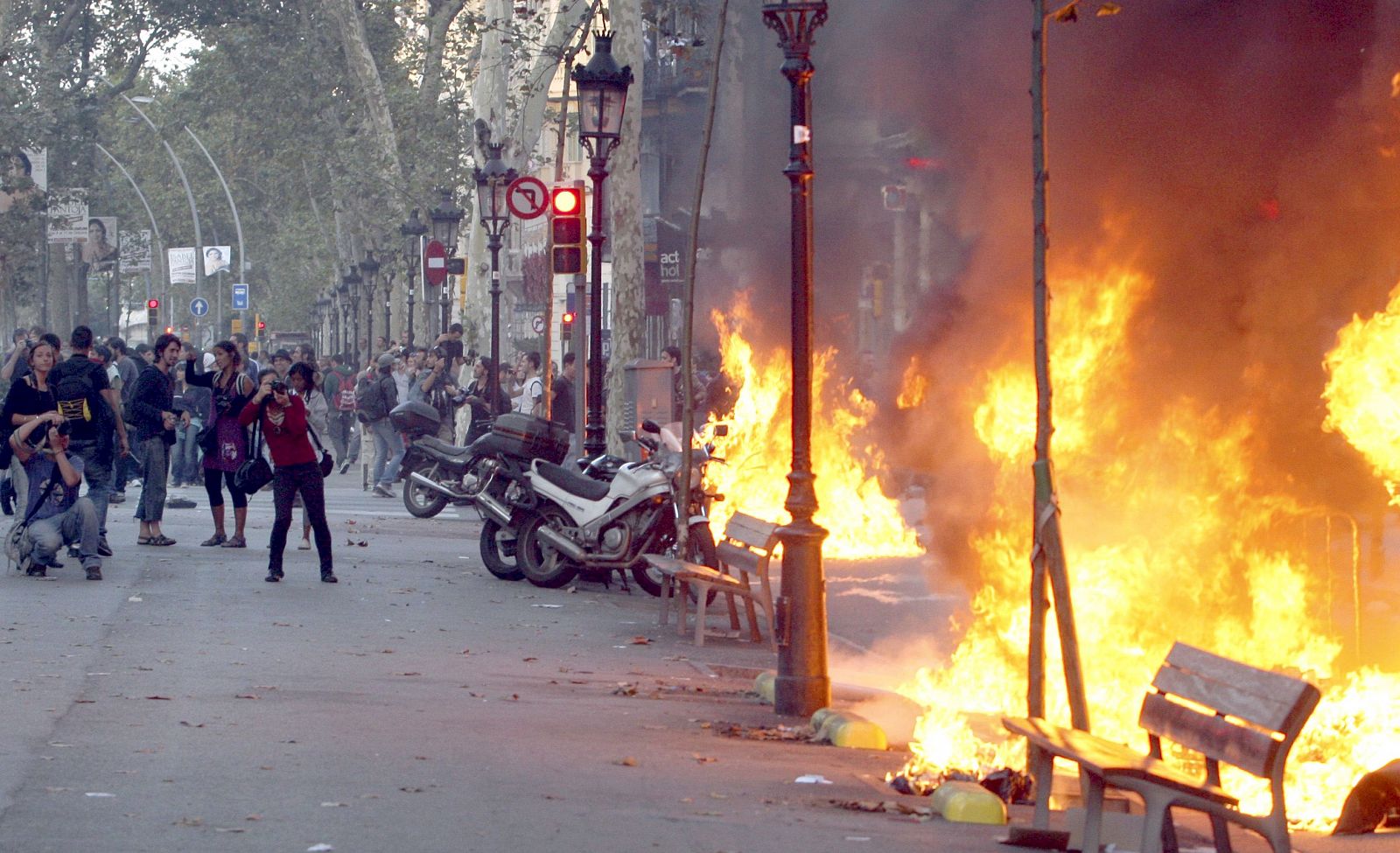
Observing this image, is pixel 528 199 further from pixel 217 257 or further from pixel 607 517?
pixel 217 257

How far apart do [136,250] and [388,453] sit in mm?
51312

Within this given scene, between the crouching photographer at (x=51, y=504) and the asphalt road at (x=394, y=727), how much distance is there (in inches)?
10.5

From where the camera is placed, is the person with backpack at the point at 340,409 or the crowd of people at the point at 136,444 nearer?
the crowd of people at the point at 136,444

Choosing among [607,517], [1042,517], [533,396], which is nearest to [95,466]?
[607,517]

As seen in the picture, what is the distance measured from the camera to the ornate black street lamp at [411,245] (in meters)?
34.7

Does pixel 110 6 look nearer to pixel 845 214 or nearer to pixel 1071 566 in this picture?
pixel 845 214

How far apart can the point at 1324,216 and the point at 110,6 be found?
44065 mm

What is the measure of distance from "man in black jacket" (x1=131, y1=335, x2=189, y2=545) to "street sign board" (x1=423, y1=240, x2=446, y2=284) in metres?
12.0

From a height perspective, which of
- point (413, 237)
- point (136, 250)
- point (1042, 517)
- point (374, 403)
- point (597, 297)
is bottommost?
point (1042, 517)

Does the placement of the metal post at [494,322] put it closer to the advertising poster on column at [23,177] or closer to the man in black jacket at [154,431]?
the man in black jacket at [154,431]

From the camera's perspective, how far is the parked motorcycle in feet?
46.0

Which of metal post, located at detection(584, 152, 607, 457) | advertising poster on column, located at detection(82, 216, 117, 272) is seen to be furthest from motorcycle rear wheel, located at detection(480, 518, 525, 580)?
advertising poster on column, located at detection(82, 216, 117, 272)

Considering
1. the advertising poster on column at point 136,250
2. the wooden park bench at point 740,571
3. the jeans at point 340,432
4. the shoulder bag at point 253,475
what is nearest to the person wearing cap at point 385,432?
the jeans at point 340,432

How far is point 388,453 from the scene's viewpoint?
2647 cm
